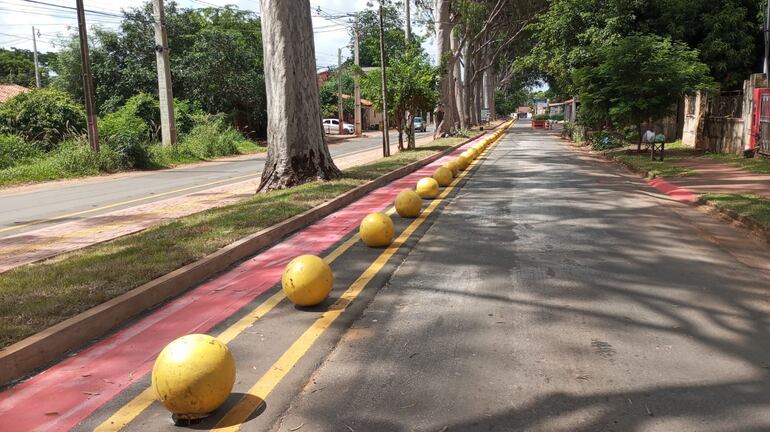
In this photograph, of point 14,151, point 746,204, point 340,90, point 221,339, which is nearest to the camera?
point 221,339

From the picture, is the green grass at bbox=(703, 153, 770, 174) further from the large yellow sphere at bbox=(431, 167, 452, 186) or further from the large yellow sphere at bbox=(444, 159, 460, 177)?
the large yellow sphere at bbox=(431, 167, 452, 186)

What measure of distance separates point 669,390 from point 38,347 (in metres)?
4.31

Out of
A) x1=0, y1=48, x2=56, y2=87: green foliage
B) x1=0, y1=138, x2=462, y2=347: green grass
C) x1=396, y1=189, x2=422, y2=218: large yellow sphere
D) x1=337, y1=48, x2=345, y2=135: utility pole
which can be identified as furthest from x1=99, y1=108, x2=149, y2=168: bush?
x1=0, y1=48, x2=56, y2=87: green foliage

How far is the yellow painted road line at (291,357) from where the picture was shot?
11.7 feet

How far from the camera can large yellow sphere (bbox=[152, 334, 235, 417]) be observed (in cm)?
345

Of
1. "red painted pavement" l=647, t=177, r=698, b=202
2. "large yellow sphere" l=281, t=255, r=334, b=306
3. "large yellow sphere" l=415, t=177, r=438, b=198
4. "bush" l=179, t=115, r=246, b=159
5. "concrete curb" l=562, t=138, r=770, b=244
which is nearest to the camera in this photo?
A: "large yellow sphere" l=281, t=255, r=334, b=306

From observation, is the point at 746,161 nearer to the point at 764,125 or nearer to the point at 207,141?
the point at 764,125

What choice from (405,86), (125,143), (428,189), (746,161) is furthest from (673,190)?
(125,143)

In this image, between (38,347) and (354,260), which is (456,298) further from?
(38,347)

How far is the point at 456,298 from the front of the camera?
18.9ft

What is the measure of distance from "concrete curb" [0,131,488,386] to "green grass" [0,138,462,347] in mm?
139

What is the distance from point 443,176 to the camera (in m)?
14.5

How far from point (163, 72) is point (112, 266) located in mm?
22051

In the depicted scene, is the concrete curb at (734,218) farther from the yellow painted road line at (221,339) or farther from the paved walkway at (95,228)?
the paved walkway at (95,228)
